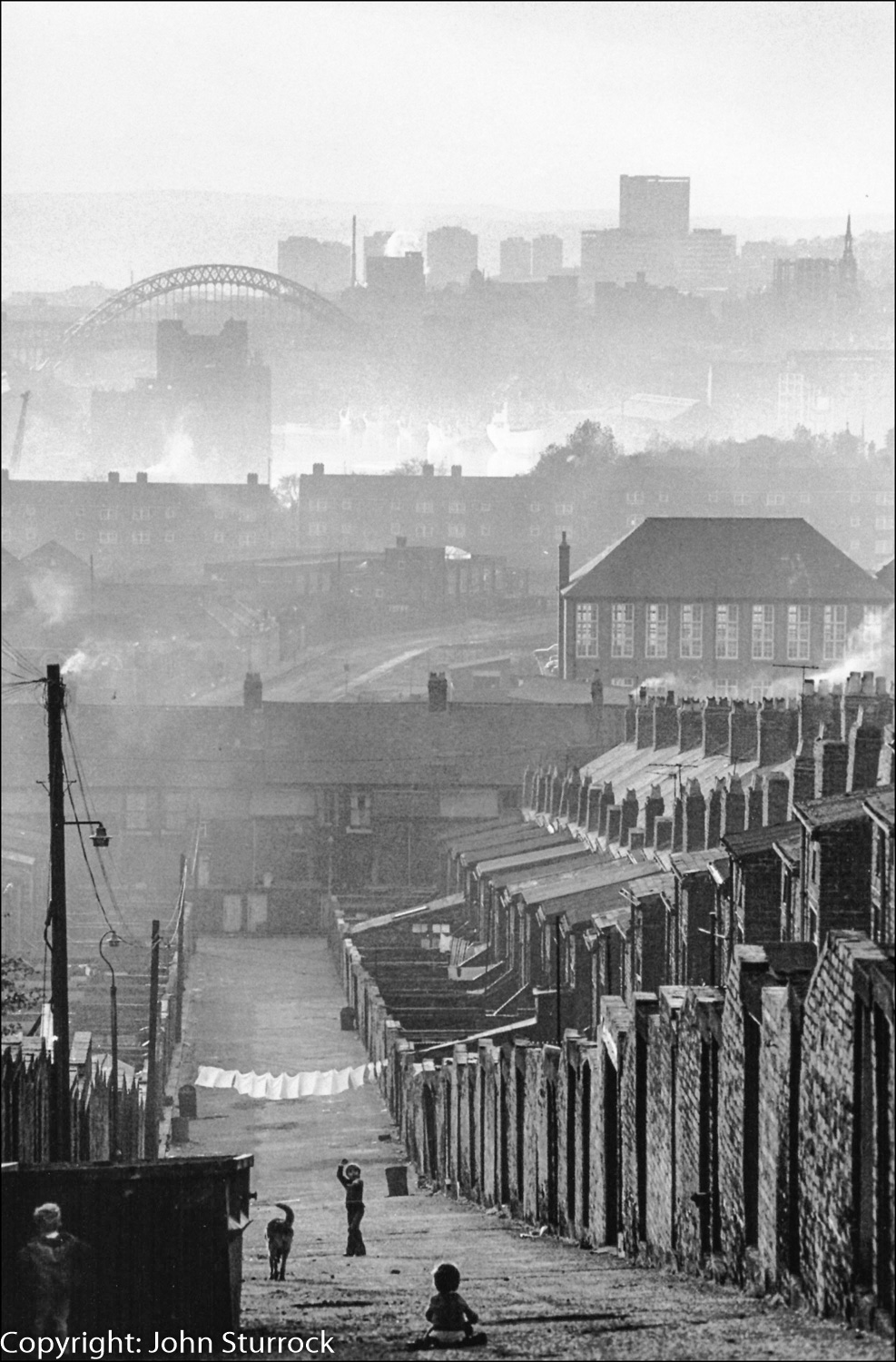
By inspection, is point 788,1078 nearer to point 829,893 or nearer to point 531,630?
point 829,893

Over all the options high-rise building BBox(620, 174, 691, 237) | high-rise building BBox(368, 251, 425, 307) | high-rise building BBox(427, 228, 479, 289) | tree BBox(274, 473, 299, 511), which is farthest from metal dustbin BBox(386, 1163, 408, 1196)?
high-rise building BBox(368, 251, 425, 307)

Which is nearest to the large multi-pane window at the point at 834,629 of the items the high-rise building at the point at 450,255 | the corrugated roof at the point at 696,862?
the corrugated roof at the point at 696,862

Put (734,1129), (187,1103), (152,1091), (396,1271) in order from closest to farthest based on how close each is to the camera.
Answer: (734,1129)
(396,1271)
(152,1091)
(187,1103)

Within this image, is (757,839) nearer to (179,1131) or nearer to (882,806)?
(882,806)

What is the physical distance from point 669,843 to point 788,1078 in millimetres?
25631

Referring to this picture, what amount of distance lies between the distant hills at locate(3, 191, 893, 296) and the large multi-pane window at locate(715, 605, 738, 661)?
2528 inches

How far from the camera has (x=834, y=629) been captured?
9625 centimetres

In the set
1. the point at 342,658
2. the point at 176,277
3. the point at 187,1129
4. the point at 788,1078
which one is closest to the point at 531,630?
the point at 342,658

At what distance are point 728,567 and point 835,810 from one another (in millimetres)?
72463

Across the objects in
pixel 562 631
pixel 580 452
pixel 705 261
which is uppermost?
pixel 705 261

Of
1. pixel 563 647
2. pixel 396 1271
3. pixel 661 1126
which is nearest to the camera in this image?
pixel 396 1271

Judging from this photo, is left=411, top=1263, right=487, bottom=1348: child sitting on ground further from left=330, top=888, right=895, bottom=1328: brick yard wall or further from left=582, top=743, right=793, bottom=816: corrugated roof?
left=582, top=743, right=793, bottom=816: corrugated roof

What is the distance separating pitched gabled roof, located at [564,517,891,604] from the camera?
9619 centimetres

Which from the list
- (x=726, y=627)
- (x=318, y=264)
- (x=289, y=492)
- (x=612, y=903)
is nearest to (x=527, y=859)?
(x=612, y=903)
